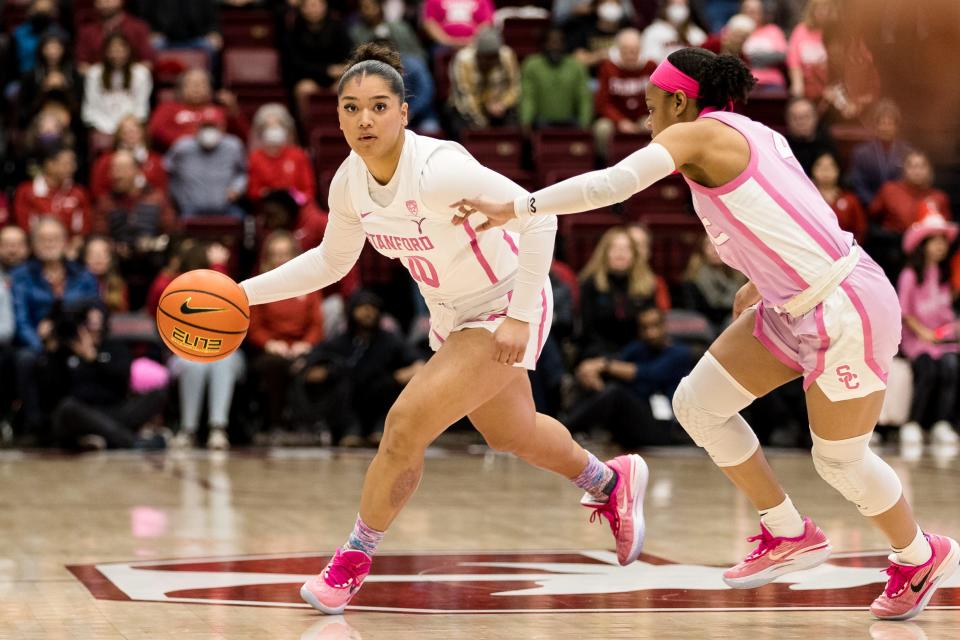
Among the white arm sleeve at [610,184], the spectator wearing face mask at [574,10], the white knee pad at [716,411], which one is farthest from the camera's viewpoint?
the spectator wearing face mask at [574,10]

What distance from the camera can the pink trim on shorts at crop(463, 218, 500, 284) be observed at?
16.0 ft

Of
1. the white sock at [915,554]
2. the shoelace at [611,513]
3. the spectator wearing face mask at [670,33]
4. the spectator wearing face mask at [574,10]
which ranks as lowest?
the shoelace at [611,513]

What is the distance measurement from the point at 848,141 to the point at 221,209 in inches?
221

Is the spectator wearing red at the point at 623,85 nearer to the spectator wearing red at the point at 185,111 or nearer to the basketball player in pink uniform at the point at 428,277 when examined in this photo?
the spectator wearing red at the point at 185,111

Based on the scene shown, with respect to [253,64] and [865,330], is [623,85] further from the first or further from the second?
[865,330]

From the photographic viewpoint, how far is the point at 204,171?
1235 cm

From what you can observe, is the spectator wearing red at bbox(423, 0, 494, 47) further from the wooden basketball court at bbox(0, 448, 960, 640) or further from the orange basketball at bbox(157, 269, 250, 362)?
the orange basketball at bbox(157, 269, 250, 362)

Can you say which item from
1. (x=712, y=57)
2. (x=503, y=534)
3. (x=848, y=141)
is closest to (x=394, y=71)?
(x=712, y=57)

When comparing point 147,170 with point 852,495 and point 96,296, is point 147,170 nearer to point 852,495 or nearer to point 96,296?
point 96,296

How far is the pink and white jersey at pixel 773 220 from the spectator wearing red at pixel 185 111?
342 inches

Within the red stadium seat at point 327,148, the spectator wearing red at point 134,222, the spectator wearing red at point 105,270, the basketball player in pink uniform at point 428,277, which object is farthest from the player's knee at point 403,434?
the red stadium seat at point 327,148

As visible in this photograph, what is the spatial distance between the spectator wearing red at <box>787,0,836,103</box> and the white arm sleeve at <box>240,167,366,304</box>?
9.38 meters

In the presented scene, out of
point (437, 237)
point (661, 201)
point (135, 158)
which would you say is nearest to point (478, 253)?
point (437, 237)

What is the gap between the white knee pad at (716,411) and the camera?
492 centimetres
